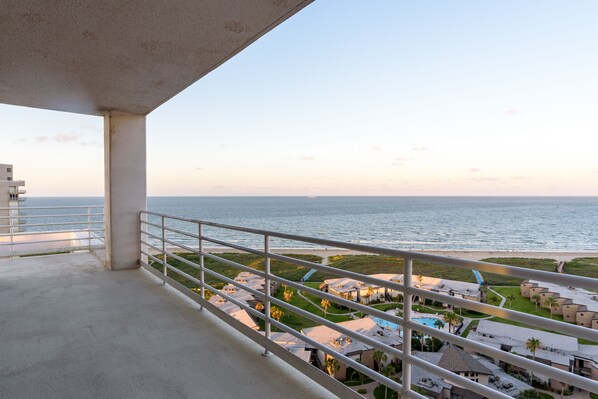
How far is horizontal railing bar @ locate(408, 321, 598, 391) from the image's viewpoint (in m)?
0.99

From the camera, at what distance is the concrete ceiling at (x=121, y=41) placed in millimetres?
2141

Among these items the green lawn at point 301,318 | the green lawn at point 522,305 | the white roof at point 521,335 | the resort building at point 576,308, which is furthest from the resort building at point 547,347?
the green lawn at point 301,318

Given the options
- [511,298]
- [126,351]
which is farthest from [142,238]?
[511,298]

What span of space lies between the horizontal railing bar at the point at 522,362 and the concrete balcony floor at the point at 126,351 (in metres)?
0.95

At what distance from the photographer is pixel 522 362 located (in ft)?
3.52

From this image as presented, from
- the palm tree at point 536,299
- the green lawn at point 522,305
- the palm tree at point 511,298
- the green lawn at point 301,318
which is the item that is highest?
the palm tree at point 536,299

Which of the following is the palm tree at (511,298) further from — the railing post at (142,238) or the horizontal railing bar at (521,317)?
the horizontal railing bar at (521,317)

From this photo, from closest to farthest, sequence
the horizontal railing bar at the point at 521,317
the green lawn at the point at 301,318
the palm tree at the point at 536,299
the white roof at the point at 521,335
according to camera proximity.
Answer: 1. the horizontal railing bar at the point at 521,317
2. the white roof at the point at 521,335
3. the green lawn at the point at 301,318
4. the palm tree at the point at 536,299

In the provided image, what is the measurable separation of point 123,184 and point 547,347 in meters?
11.6

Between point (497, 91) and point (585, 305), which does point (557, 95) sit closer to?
point (497, 91)

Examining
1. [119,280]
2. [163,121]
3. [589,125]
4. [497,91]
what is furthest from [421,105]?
[119,280]

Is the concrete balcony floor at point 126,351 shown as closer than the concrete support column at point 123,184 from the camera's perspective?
Yes

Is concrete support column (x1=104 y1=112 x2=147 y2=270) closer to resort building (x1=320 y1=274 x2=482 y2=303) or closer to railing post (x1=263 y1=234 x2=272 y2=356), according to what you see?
railing post (x1=263 y1=234 x2=272 y2=356)

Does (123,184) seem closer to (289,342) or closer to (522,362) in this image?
(289,342)
